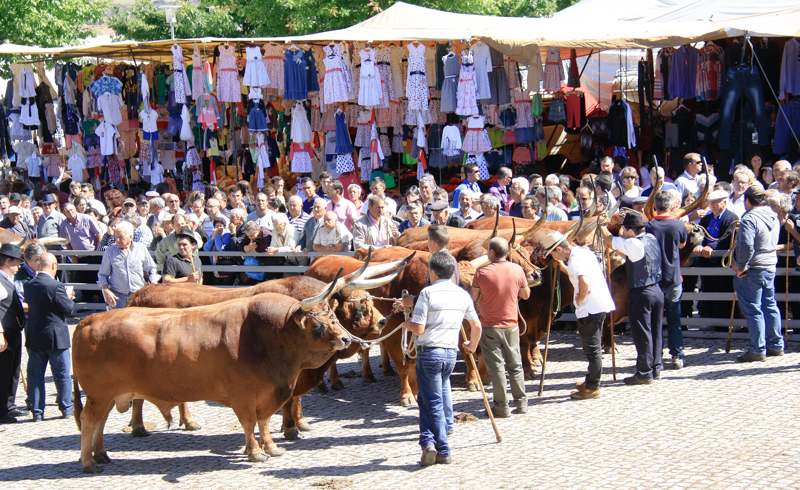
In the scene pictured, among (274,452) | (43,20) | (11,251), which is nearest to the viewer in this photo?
(274,452)

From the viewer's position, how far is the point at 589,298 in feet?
24.2

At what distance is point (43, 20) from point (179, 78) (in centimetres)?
744

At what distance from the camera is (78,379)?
6.56 m

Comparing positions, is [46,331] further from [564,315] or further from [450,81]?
[450,81]

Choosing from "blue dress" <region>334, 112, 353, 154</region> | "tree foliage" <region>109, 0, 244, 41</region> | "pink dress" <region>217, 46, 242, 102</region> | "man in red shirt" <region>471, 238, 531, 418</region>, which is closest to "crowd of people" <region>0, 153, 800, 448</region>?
"man in red shirt" <region>471, 238, 531, 418</region>

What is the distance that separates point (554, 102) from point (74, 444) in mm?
10202

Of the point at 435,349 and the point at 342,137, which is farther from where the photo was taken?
the point at 342,137

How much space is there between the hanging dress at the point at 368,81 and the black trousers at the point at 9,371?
24.0ft

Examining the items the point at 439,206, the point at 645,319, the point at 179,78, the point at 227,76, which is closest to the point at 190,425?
the point at 439,206

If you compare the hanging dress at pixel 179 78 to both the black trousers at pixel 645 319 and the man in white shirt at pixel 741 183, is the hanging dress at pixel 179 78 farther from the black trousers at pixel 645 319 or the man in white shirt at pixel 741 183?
the black trousers at pixel 645 319

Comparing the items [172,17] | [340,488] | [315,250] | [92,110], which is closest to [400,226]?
[315,250]

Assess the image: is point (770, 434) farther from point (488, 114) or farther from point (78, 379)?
point (488, 114)

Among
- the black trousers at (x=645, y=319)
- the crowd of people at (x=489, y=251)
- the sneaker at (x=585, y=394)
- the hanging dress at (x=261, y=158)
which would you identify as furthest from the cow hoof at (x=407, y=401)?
the hanging dress at (x=261, y=158)

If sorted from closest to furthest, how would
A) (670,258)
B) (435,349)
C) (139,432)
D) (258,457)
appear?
(435,349), (258,457), (139,432), (670,258)
